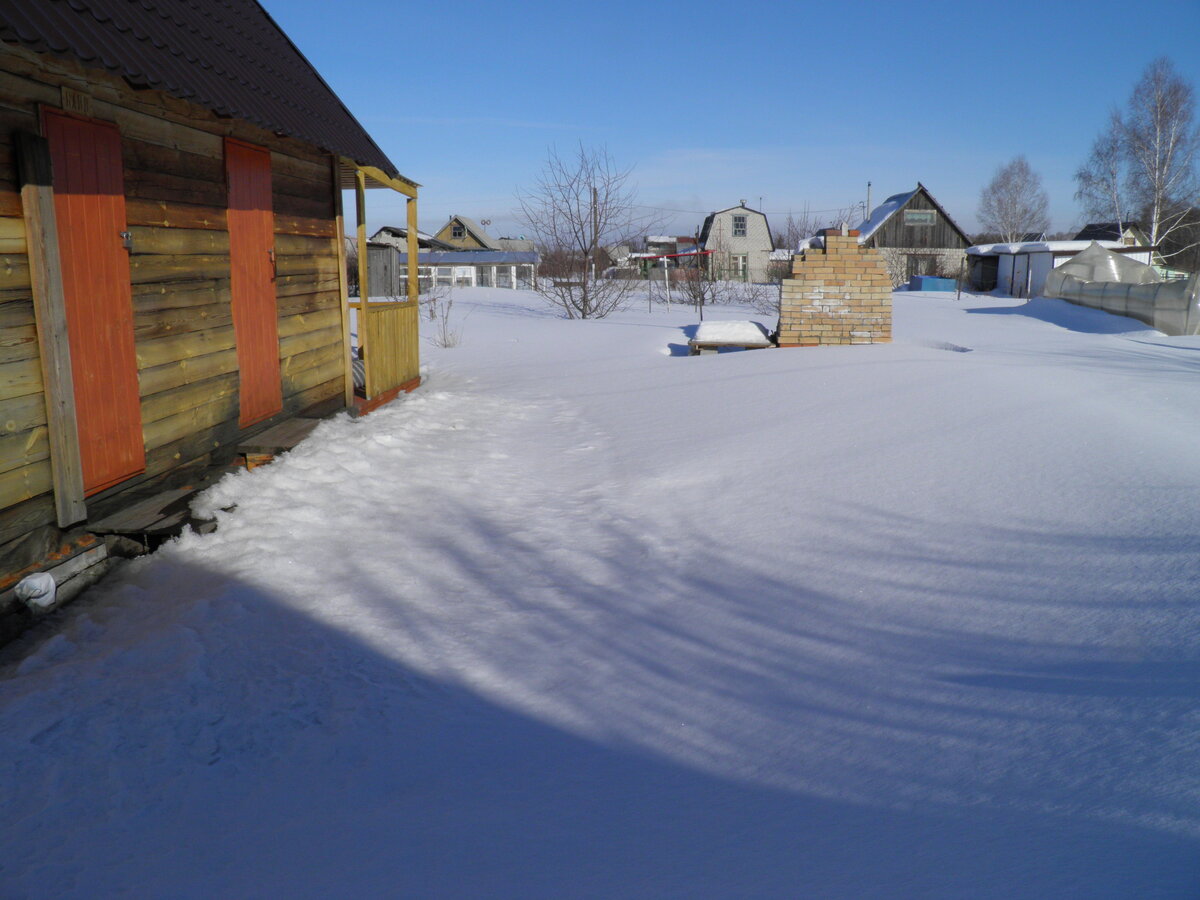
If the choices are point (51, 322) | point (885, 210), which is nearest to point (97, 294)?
point (51, 322)

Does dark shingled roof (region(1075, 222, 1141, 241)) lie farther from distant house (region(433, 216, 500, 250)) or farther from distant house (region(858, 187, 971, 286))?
distant house (region(433, 216, 500, 250))

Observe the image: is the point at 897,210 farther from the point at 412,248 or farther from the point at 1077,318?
the point at 412,248

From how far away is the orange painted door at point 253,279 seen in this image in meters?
6.75

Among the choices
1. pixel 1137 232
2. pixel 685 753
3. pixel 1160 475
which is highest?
pixel 1137 232

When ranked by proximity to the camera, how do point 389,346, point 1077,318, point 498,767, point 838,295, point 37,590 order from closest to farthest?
point 498,767
point 37,590
point 389,346
point 838,295
point 1077,318

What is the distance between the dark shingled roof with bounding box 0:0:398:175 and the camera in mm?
3854

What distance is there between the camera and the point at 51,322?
4.45 metres

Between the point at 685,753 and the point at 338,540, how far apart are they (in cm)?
306

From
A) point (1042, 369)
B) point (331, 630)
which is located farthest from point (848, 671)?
point (1042, 369)

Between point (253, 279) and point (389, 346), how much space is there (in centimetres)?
326

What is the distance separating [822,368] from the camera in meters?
10.6

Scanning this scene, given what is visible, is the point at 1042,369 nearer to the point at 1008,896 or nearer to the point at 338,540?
the point at 338,540

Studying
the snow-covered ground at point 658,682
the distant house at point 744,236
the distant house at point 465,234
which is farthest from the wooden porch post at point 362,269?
the distant house at point 465,234

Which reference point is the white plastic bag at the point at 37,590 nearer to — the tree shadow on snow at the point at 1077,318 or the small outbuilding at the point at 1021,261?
the tree shadow on snow at the point at 1077,318
